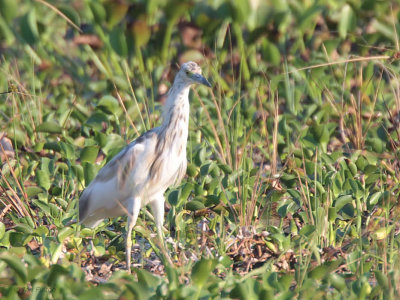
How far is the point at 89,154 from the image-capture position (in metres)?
5.13

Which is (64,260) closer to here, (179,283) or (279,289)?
(179,283)

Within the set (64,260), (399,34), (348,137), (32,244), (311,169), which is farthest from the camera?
(399,34)

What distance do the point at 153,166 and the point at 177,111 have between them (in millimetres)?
314

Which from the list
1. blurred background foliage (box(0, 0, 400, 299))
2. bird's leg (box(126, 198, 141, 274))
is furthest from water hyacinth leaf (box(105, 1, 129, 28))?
bird's leg (box(126, 198, 141, 274))

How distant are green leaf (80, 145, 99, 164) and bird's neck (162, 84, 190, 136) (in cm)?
76

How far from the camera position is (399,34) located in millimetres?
6637

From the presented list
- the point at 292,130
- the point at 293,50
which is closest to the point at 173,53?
the point at 293,50

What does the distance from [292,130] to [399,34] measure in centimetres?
142

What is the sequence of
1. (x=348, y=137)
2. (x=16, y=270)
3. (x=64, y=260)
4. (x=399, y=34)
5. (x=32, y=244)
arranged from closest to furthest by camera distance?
(x=16, y=270) < (x=64, y=260) < (x=32, y=244) < (x=348, y=137) < (x=399, y=34)

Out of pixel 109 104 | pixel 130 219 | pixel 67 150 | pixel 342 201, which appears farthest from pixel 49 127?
A: pixel 342 201

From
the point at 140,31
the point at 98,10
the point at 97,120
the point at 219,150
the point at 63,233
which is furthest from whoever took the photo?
the point at 140,31

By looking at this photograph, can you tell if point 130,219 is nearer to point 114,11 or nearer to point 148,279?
point 148,279

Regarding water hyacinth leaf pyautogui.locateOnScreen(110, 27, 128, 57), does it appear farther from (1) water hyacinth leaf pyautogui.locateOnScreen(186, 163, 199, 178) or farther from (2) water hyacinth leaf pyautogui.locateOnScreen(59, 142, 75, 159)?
(1) water hyacinth leaf pyautogui.locateOnScreen(186, 163, 199, 178)

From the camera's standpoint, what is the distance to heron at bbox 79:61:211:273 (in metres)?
4.42
